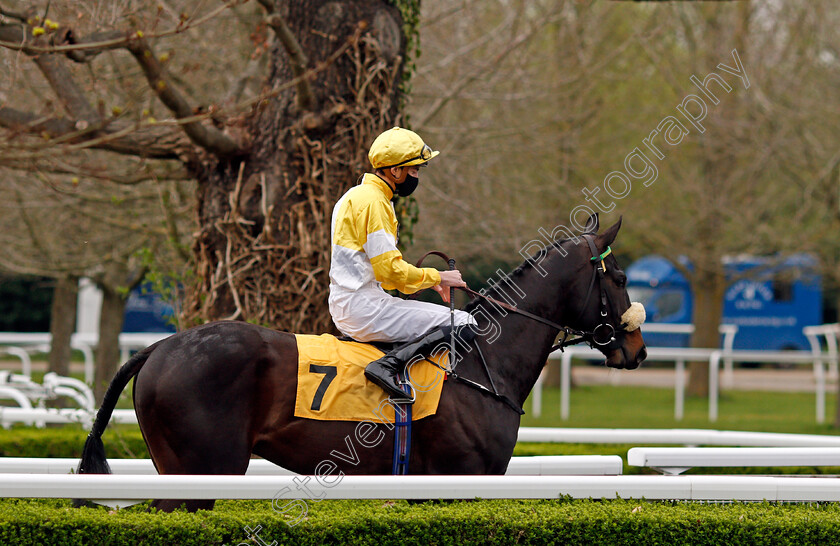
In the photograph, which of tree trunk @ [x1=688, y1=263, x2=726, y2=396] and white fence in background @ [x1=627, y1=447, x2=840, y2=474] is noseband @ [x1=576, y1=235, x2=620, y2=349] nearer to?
white fence in background @ [x1=627, y1=447, x2=840, y2=474]

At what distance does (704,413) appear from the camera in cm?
1441

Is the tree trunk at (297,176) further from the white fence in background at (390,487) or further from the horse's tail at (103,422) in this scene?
the white fence in background at (390,487)

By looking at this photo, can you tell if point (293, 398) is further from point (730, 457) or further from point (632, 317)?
point (730, 457)

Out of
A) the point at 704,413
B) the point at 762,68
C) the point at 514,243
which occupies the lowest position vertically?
the point at 704,413

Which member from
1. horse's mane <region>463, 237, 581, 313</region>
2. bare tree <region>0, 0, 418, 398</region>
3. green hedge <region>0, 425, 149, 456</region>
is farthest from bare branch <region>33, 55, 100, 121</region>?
horse's mane <region>463, 237, 581, 313</region>

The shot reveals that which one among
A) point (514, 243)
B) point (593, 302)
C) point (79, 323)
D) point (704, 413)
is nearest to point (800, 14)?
point (514, 243)

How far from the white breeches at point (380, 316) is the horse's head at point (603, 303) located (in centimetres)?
66

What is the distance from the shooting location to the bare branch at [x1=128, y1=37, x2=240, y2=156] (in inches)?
197

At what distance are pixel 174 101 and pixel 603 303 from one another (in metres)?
3.02

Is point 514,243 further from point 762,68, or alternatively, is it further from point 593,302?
point 593,302

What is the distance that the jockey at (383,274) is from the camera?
12.5 feet

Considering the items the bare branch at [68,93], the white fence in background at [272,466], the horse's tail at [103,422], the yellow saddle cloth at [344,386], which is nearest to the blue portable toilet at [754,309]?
the white fence in background at [272,466]

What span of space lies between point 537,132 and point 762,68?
3.40 metres

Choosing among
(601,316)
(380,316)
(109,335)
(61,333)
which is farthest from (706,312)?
(380,316)
